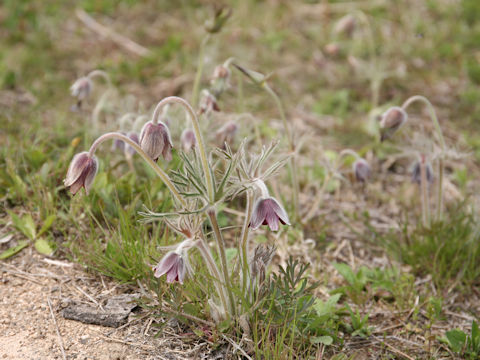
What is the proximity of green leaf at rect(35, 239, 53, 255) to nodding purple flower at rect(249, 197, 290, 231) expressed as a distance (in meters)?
1.19

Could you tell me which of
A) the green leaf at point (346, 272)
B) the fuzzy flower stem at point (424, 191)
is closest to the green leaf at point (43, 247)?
the green leaf at point (346, 272)

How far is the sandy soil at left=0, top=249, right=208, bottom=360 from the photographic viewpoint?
74.9 inches

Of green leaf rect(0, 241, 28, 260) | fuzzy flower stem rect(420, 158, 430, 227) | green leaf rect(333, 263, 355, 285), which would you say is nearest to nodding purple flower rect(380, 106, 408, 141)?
fuzzy flower stem rect(420, 158, 430, 227)

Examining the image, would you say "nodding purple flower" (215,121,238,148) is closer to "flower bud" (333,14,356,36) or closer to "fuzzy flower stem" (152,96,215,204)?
"fuzzy flower stem" (152,96,215,204)

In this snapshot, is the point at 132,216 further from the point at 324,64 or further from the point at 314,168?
the point at 324,64

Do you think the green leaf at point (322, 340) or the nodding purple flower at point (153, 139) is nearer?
the nodding purple flower at point (153, 139)

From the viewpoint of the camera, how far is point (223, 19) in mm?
3004

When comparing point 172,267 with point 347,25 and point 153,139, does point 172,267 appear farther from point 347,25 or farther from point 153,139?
point 347,25

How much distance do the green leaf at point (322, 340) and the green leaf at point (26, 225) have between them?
1.41 metres

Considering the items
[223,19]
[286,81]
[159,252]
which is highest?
[223,19]

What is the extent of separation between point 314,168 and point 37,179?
5.78 ft

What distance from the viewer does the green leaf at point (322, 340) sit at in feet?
6.68

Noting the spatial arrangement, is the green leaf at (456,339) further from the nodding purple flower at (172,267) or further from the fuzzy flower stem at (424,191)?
the nodding purple flower at (172,267)

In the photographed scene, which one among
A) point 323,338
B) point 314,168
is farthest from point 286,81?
point 323,338
